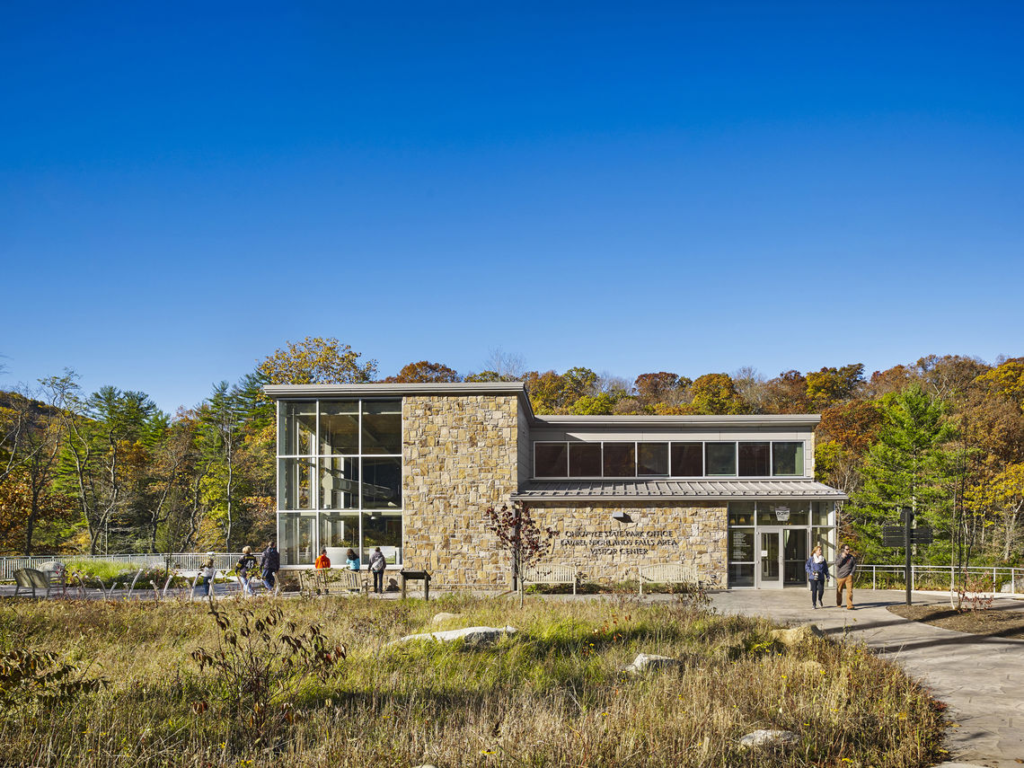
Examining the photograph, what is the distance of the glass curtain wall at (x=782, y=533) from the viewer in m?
23.0

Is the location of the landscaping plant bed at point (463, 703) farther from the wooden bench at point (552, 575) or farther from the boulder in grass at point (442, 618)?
the wooden bench at point (552, 575)

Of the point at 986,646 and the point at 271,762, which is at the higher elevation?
the point at 271,762

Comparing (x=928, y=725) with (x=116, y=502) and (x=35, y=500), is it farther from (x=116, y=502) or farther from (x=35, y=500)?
(x=116, y=502)

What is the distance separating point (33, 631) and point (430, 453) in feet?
41.9

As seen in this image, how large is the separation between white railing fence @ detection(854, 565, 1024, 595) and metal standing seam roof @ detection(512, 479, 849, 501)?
3.07 metres

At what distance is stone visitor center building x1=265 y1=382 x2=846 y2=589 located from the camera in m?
22.7

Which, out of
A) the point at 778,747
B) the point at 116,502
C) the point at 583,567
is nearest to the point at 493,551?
the point at 583,567

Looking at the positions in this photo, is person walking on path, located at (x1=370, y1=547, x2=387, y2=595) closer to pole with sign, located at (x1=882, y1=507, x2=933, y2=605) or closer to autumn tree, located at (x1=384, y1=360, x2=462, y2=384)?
pole with sign, located at (x1=882, y1=507, x2=933, y2=605)

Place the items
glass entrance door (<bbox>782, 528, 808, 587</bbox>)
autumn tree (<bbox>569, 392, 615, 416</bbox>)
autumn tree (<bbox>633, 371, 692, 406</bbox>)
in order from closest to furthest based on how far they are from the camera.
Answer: glass entrance door (<bbox>782, 528, 808, 587</bbox>) < autumn tree (<bbox>569, 392, 615, 416</bbox>) < autumn tree (<bbox>633, 371, 692, 406</bbox>)

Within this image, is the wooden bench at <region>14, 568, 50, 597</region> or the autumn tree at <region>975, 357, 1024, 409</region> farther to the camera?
the autumn tree at <region>975, 357, 1024, 409</region>

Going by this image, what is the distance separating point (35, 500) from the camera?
116 feet

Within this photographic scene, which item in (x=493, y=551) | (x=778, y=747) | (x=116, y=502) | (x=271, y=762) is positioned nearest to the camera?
(x=271, y=762)

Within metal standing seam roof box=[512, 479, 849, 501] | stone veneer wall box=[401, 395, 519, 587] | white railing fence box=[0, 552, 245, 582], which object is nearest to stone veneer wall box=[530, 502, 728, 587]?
metal standing seam roof box=[512, 479, 849, 501]

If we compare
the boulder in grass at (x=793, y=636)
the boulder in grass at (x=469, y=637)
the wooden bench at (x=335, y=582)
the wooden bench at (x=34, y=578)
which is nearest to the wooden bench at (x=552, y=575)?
the wooden bench at (x=335, y=582)
